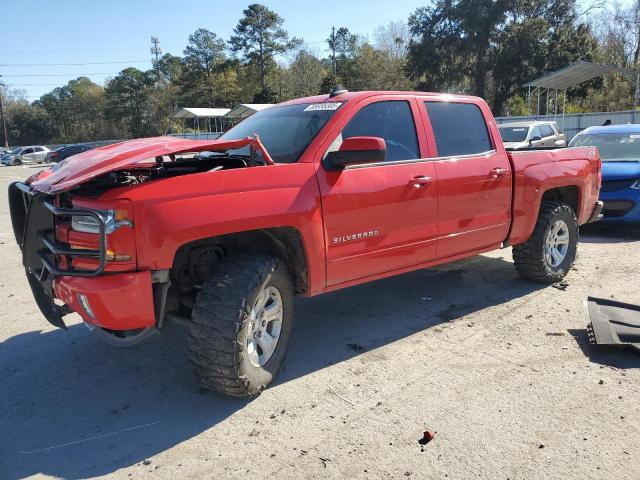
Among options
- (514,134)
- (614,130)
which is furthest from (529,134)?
(614,130)

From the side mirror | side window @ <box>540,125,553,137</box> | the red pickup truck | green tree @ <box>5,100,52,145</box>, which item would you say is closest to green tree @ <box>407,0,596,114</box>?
side window @ <box>540,125,553,137</box>

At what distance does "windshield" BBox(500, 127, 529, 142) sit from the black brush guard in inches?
495

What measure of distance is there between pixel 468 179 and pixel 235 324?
2643mm

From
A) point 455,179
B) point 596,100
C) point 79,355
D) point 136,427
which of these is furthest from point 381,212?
point 596,100

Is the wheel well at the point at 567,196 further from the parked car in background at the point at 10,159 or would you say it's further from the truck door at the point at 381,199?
the parked car in background at the point at 10,159

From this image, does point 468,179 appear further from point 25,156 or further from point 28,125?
point 28,125

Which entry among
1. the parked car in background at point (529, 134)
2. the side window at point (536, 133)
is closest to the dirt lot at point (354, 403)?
the parked car in background at point (529, 134)

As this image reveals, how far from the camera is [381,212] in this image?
4.05m

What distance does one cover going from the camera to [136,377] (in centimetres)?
386

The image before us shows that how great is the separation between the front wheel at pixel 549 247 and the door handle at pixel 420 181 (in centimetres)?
187

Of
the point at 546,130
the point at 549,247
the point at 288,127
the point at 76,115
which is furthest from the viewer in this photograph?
the point at 76,115

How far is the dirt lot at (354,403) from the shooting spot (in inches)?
111

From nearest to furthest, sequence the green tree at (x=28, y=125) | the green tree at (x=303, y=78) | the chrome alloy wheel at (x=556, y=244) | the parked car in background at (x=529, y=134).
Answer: the chrome alloy wheel at (x=556, y=244) → the parked car in background at (x=529, y=134) → the green tree at (x=303, y=78) → the green tree at (x=28, y=125)

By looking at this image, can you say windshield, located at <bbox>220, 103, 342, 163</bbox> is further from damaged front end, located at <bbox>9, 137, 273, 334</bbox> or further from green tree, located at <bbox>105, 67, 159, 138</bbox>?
green tree, located at <bbox>105, 67, 159, 138</bbox>
